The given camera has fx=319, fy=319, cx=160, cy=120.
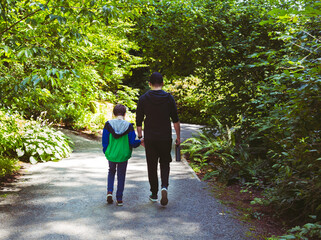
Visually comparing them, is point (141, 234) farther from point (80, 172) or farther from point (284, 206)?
point (80, 172)

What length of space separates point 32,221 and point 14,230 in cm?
31

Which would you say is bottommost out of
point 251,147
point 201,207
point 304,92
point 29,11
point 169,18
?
point 201,207

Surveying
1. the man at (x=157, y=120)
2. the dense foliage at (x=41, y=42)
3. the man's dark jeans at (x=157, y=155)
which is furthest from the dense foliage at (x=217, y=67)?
the man's dark jeans at (x=157, y=155)

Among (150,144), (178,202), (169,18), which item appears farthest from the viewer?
(169,18)

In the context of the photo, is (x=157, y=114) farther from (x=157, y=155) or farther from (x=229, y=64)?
(x=229, y=64)

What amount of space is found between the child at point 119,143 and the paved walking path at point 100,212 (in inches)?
17.4

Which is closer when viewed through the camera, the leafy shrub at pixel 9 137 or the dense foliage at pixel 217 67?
the dense foliage at pixel 217 67

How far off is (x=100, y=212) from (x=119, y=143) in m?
1.04

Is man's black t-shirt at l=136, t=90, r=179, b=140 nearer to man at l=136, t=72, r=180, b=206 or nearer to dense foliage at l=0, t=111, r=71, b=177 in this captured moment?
man at l=136, t=72, r=180, b=206

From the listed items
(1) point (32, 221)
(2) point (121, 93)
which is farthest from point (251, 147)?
(2) point (121, 93)

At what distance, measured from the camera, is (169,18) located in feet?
32.9

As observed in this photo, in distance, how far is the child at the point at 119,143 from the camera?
486cm

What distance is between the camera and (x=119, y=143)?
4883mm

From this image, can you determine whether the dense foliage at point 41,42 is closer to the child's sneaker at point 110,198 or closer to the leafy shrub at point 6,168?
the leafy shrub at point 6,168
